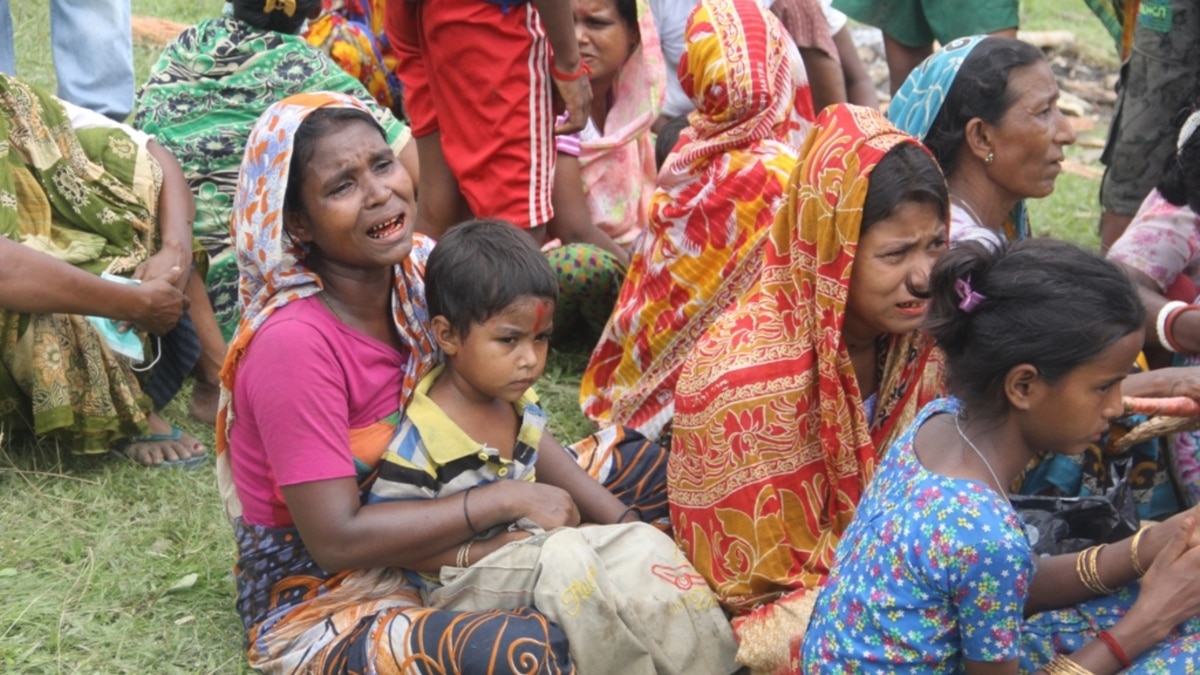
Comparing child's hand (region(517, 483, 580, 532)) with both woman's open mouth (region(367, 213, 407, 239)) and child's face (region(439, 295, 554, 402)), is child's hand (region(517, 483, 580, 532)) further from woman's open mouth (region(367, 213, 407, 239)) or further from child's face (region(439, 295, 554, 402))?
woman's open mouth (region(367, 213, 407, 239))

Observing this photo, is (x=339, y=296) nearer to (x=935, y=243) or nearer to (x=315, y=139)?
(x=315, y=139)

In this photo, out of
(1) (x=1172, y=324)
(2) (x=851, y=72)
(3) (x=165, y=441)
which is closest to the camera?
(1) (x=1172, y=324)

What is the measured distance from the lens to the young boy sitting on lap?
9.01ft

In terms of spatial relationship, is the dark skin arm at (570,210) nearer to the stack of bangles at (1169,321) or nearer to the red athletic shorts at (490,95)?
the red athletic shorts at (490,95)

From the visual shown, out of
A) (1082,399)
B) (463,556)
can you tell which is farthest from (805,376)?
(463,556)

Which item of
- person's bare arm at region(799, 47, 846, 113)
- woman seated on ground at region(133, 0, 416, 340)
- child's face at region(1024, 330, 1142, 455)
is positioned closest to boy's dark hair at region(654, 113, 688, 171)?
person's bare arm at region(799, 47, 846, 113)

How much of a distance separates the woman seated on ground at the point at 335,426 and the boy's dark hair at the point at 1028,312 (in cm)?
96

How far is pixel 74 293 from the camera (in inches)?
138

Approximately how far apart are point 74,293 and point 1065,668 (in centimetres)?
258

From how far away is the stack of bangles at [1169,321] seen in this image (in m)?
3.48

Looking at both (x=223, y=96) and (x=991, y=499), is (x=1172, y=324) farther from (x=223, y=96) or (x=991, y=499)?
(x=223, y=96)

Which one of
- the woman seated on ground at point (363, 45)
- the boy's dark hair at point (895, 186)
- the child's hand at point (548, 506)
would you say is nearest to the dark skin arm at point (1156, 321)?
the boy's dark hair at point (895, 186)

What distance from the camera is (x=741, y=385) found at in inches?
115

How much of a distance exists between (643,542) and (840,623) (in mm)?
649
